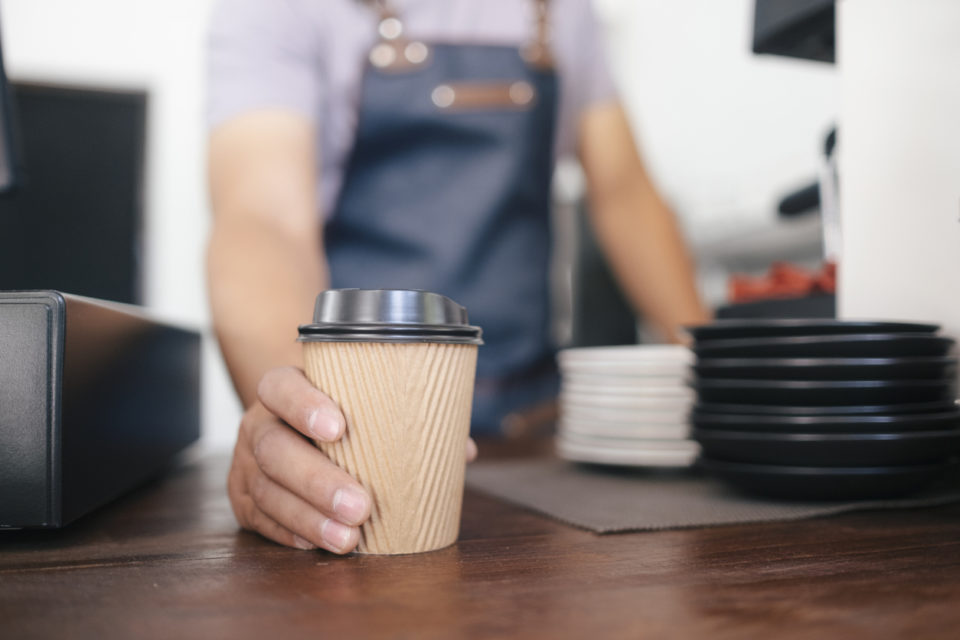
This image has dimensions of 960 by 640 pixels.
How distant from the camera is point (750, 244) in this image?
6.97 feet

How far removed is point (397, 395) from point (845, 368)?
363 mm

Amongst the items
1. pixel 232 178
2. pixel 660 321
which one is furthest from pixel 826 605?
pixel 660 321

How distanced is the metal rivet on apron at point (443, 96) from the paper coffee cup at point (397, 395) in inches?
36.1

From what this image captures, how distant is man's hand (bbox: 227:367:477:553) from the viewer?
46cm

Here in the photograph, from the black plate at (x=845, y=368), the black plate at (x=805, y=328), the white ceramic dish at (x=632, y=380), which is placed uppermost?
the black plate at (x=805, y=328)

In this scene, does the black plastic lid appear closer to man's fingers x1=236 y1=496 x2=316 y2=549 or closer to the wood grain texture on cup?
the wood grain texture on cup

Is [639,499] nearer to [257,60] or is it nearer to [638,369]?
[638,369]

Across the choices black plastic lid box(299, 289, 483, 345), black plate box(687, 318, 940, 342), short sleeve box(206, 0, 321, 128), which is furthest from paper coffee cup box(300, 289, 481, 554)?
short sleeve box(206, 0, 321, 128)

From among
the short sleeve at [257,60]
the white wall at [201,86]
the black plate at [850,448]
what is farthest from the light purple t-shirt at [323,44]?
the white wall at [201,86]

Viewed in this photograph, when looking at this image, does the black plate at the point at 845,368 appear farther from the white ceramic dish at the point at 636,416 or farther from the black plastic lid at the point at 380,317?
the black plastic lid at the point at 380,317

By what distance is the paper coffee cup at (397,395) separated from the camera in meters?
0.45

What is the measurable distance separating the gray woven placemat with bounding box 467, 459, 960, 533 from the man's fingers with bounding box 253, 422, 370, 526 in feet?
0.58

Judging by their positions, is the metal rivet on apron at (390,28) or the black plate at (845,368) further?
the metal rivet on apron at (390,28)

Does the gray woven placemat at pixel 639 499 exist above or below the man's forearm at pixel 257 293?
below
